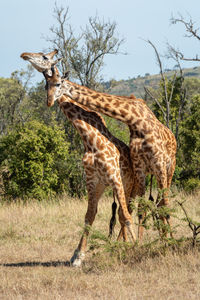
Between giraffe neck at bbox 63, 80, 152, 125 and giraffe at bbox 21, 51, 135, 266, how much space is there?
0.22 meters

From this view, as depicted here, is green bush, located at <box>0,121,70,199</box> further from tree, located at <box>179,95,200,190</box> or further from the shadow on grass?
the shadow on grass

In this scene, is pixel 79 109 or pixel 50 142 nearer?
pixel 79 109

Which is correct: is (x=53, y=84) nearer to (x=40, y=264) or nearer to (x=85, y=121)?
(x=85, y=121)

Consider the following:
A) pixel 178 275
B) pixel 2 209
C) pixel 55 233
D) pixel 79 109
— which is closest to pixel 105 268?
pixel 178 275

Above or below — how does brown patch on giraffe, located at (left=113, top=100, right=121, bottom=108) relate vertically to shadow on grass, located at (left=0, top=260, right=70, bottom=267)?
above

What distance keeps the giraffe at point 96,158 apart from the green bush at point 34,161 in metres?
7.61

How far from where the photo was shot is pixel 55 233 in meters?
9.66

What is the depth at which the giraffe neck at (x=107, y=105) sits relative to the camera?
6863 mm

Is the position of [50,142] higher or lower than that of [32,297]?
higher

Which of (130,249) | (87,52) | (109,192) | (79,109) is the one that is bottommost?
(109,192)

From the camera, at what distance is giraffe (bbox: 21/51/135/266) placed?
6707 mm

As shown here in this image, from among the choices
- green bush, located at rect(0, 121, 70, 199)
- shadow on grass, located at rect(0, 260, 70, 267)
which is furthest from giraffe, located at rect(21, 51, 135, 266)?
green bush, located at rect(0, 121, 70, 199)

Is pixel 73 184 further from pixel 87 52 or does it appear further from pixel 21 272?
pixel 21 272

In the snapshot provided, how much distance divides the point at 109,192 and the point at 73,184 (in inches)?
58.3
